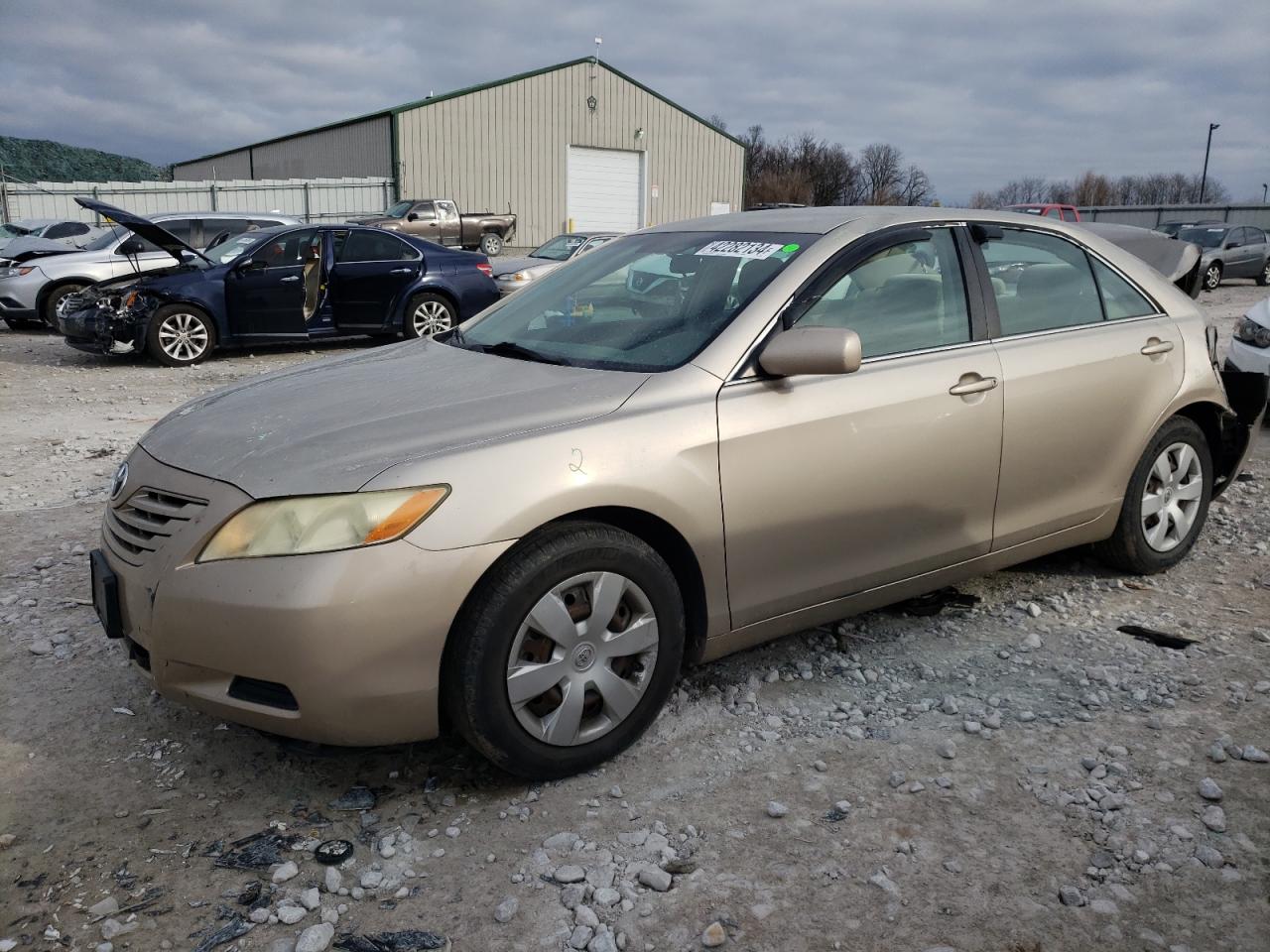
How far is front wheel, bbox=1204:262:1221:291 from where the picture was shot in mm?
23797

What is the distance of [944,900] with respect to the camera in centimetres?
241

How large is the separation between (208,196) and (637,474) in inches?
1155

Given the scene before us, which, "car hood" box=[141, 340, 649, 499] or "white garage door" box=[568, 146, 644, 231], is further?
"white garage door" box=[568, 146, 644, 231]

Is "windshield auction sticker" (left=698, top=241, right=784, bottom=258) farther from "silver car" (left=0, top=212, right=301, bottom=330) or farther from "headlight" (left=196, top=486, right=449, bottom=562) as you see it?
"silver car" (left=0, top=212, right=301, bottom=330)

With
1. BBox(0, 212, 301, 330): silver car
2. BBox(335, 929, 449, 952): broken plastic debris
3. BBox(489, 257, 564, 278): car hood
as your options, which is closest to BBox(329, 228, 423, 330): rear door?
BBox(0, 212, 301, 330): silver car

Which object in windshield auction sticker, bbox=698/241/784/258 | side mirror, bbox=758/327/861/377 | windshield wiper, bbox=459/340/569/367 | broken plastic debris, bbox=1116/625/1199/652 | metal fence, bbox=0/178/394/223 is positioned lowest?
broken plastic debris, bbox=1116/625/1199/652

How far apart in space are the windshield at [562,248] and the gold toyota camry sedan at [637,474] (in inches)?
494

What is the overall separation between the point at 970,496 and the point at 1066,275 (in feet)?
3.80

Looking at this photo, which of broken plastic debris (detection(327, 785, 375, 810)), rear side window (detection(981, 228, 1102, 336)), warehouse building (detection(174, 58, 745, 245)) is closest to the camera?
broken plastic debris (detection(327, 785, 375, 810))

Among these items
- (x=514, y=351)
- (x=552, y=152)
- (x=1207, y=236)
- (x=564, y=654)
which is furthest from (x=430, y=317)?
(x=552, y=152)

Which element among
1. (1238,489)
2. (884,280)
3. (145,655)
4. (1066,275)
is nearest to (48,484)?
(145,655)

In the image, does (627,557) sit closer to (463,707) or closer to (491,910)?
(463,707)

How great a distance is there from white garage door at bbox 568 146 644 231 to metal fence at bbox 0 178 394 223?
666 centimetres

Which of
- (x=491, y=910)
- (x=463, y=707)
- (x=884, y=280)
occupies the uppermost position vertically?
(x=884, y=280)
